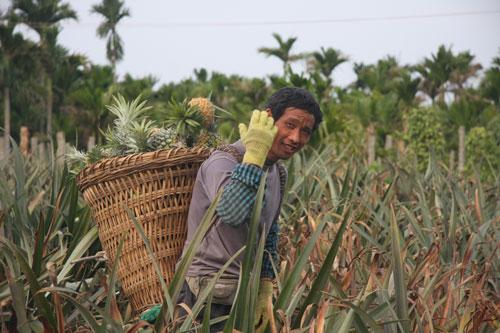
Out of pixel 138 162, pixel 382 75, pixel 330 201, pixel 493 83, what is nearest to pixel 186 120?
pixel 138 162

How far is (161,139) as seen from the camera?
2805 millimetres

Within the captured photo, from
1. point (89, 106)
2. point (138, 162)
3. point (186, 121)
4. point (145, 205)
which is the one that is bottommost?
point (89, 106)

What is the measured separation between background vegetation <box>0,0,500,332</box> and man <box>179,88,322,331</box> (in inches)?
6.7

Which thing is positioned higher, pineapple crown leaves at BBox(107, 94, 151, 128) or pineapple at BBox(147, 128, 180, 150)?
pineapple crown leaves at BBox(107, 94, 151, 128)

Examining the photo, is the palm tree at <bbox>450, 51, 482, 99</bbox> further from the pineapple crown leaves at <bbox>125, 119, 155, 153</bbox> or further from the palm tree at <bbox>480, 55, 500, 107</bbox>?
the pineapple crown leaves at <bbox>125, 119, 155, 153</bbox>

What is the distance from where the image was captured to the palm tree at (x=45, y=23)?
2902 cm

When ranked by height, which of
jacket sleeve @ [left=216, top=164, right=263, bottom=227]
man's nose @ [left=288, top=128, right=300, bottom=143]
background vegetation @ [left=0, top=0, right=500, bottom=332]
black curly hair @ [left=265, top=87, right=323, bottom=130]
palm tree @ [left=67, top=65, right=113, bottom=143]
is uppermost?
black curly hair @ [left=265, top=87, right=323, bottom=130]

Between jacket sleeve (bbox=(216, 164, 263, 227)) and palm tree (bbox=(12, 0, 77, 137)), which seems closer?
jacket sleeve (bbox=(216, 164, 263, 227))

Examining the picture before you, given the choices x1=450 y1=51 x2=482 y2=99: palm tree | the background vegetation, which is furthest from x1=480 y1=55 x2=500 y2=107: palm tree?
x1=450 y1=51 x2=482 y2=99: palm tree

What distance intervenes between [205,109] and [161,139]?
22 centimetres

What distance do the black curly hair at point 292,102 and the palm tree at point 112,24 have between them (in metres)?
40.3

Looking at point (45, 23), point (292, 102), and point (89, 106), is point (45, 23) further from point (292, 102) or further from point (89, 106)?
point (292, 102)

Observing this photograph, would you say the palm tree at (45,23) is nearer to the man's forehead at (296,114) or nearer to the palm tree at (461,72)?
the palm tree at (461,72)

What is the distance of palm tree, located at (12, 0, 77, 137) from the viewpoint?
29016 mm
